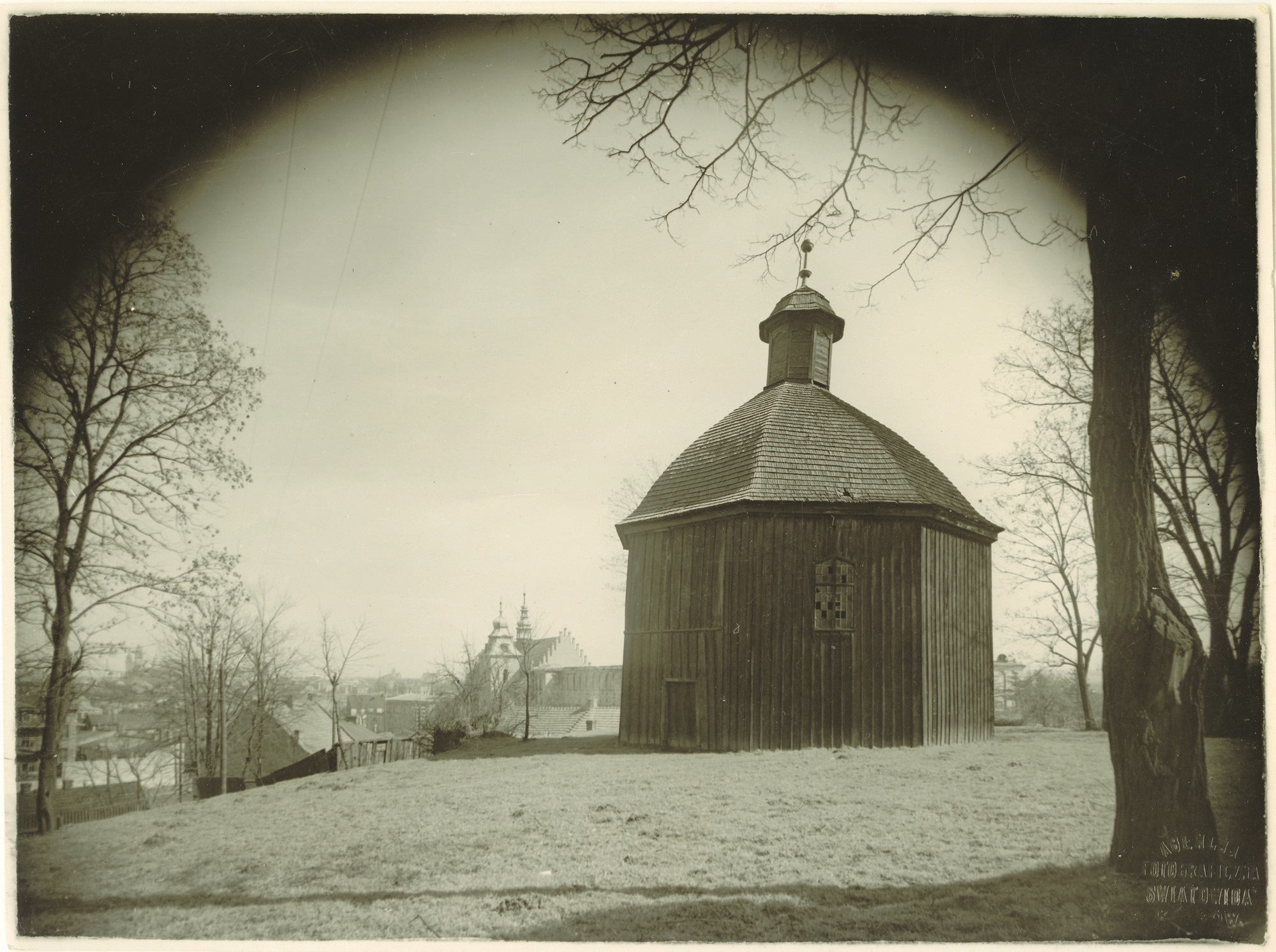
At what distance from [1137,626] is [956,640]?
6.94 metres

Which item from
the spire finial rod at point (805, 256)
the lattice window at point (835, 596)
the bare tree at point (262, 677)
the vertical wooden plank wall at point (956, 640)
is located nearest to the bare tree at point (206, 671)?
the bare tree at point (262, 677)

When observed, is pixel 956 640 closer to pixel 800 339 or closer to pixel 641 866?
pixel 800 339

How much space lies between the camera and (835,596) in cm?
1073

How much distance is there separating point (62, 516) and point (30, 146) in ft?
10.2

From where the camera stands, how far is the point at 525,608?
9727mm

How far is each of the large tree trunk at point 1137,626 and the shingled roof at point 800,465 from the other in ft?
20.0

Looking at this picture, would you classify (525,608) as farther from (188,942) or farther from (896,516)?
→ (896,516)

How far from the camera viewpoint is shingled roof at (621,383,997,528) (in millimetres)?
11102

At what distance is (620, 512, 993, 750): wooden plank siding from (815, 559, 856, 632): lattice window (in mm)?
92

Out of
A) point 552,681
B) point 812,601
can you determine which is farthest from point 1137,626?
point 552,681

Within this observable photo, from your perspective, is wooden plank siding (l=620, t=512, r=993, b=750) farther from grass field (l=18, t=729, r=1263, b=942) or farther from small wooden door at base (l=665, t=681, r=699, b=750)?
grass field (l=18, t=729, r=1263, b=942)

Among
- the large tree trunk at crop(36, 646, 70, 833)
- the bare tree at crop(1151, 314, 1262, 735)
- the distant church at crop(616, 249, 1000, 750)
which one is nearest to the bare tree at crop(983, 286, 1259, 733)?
the bare tree at crop(1151, 314, 1262, 735)

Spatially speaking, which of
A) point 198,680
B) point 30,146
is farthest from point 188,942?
point 30,146

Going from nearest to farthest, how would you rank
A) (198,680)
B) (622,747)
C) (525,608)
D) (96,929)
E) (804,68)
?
(96,929), (804,68), (198,680), (525,608), (622,747)
